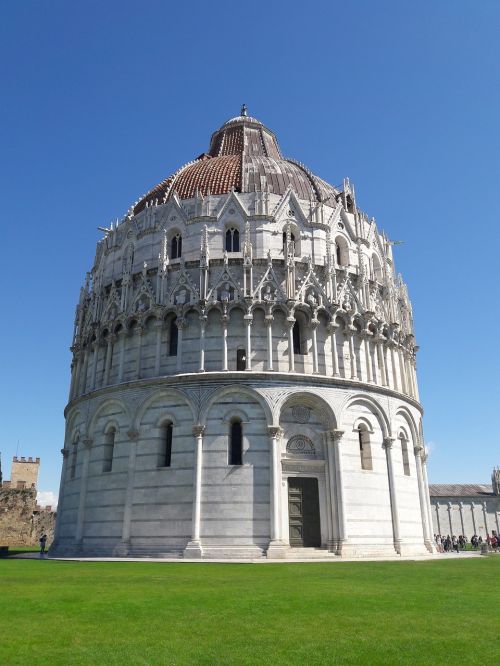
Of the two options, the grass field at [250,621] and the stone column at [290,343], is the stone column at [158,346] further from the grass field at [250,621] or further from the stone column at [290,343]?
the grass field at [250,621]

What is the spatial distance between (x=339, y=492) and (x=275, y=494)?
3448 mm

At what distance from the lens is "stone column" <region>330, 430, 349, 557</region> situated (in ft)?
89.6

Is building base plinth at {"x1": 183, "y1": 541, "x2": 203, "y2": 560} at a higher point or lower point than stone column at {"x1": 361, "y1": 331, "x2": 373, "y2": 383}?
lower

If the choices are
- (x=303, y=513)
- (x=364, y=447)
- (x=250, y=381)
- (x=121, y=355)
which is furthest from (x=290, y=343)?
(x=121, y=355)

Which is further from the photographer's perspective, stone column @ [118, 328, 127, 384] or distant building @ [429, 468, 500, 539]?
distant building @ [429, 468, 500, 539]

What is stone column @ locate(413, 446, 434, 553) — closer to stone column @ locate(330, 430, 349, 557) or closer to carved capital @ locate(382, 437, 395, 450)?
carved capital @ locate(382, 437, 395, 450)

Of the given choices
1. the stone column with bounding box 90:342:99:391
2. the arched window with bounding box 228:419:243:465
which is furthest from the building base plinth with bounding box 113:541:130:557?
the stone column with bounding box 90:342:99:391

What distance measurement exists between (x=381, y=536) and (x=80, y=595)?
20.2 metres

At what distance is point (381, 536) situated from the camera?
29.1 m

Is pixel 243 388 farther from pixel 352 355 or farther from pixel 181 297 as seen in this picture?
pixel 352 355

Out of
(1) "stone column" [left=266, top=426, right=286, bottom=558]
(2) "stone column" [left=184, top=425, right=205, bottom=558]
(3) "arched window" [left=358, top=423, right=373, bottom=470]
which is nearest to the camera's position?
(1) "stone column" [left=266, top=426, right=286, bottom=558]

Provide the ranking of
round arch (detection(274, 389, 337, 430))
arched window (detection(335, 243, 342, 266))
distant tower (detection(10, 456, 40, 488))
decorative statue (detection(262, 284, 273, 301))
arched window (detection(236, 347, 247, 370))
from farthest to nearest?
distant tower (detection(10, 456, 40, 488))
arched window (detection(335, 243, 342, 266))
decorative statue (detection(262, 284, 273, 301))
arched window (detection(236, 347, 247, 370))
round arch (detection(274, 389, 337, 430))

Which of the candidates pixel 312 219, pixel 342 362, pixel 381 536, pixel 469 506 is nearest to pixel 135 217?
pixel 312 219

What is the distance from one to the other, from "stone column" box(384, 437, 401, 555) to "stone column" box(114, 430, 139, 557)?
44.7 ft
